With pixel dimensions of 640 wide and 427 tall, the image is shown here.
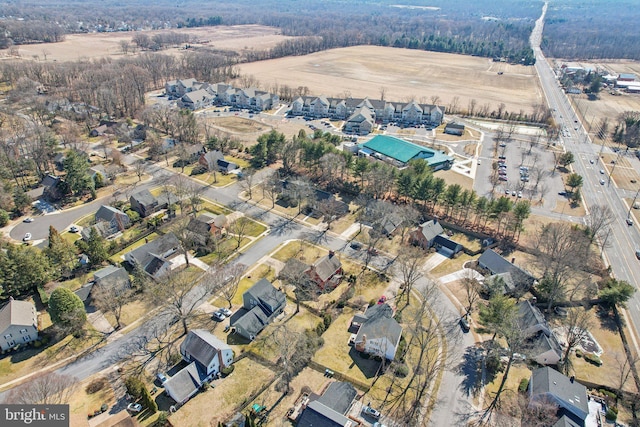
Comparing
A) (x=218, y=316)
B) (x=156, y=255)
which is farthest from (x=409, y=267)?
(x=156, y=255)

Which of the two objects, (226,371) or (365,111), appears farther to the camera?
(365,111)

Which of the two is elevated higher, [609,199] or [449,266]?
[609,199]

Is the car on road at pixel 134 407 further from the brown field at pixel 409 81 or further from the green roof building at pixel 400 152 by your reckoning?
the brown field at pixel 409 81

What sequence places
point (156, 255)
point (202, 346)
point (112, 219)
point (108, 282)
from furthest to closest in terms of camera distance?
point (112, 219)
point (156, 255)
point (108, 282)
point (202, 346)

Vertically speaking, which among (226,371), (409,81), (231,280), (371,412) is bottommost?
(226,371)

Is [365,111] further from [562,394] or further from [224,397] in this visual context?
[224,397]

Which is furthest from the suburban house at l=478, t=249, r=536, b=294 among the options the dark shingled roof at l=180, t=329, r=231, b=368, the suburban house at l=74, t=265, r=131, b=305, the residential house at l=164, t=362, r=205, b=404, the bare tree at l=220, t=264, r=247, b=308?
the suburban house at l=74, t=265, r=131, b=305

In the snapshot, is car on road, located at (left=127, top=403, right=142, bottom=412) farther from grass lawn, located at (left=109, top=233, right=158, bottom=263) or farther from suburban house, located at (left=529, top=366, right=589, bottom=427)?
suburban house, located at (left=529, top=366, right=589, bottom=427)

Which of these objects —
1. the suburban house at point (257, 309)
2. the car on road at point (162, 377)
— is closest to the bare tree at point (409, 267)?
the suburban house at point (257, 309)
